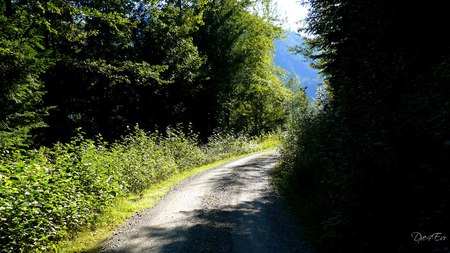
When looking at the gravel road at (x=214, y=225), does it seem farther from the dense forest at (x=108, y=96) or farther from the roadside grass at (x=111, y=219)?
the dense forest at (x=108, y=96)

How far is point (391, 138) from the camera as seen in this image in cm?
478

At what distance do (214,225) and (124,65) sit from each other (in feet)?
50.8

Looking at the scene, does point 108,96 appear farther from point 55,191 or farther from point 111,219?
point 55,191

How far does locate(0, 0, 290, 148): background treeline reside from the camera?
11.6m

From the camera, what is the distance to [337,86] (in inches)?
319

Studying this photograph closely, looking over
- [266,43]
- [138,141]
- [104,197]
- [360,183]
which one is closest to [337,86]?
[360,183]

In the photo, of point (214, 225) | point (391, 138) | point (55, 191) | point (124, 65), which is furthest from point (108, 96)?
point (391, 138)

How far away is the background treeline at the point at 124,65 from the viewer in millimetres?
11641

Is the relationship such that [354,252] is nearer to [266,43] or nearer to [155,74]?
[155,74]

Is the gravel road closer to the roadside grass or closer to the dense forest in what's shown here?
the roadside grass

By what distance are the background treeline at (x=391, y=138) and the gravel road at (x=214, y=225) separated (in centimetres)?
86

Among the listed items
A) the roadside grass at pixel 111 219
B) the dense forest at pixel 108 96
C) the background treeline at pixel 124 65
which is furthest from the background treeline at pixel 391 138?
the background treeline at pixel 124 65

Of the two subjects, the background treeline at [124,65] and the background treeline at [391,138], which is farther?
the background treeline at [124,65]

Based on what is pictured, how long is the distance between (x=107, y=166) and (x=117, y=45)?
1441 centimetres
